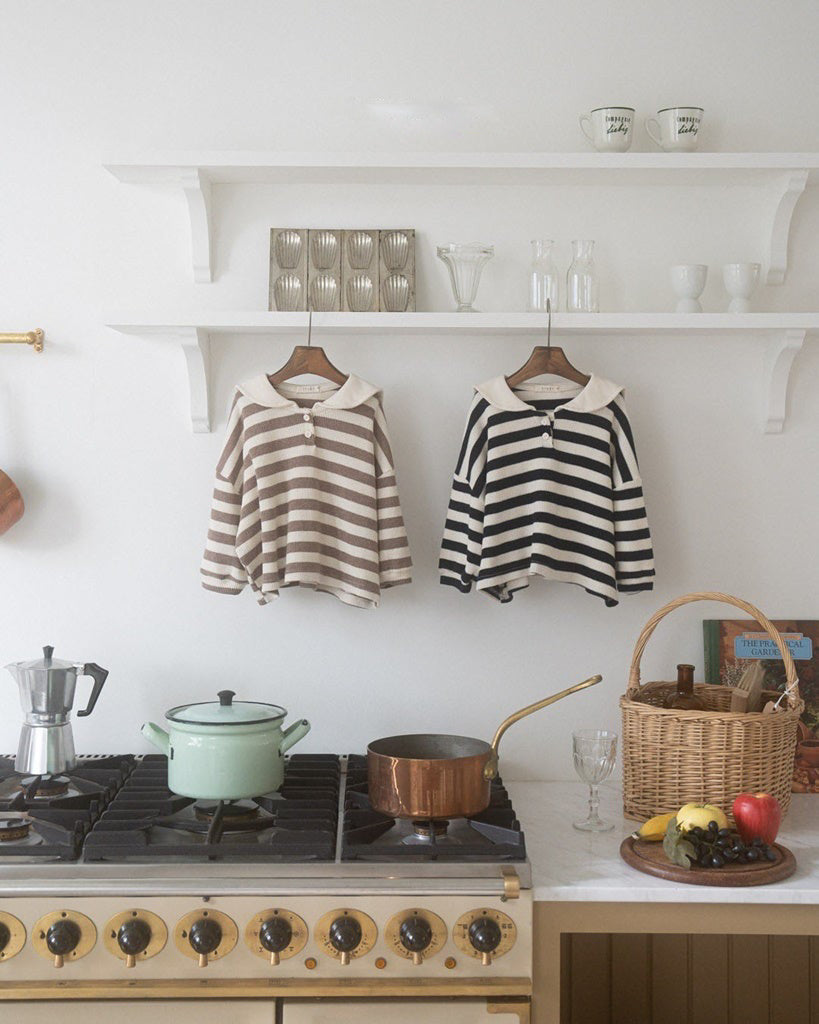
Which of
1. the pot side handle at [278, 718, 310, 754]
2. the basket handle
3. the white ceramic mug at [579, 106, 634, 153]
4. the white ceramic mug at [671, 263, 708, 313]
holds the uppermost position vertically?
the white ceramic mug at [579, 106, 634, 153]

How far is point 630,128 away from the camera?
204 centimetres

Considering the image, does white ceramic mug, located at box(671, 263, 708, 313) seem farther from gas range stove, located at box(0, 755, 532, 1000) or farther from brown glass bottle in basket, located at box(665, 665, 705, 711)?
gas range stove, located at box(0, 755, 532, 1000)

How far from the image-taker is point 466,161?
2.00 meters

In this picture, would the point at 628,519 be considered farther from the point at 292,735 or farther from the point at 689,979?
the point at 689,979

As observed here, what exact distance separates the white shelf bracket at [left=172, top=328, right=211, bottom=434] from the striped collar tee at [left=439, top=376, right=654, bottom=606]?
1.78ft

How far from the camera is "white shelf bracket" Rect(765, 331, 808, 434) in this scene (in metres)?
2.08

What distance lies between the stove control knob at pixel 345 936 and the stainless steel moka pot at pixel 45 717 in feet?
2.15

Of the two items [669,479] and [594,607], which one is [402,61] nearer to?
[669,479]

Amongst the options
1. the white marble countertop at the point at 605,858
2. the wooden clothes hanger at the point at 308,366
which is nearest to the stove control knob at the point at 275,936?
the white marble countertop at the point at 605,858

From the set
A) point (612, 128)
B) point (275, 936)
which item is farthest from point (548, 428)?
point (275, 936)

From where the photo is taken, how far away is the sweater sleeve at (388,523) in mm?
2053

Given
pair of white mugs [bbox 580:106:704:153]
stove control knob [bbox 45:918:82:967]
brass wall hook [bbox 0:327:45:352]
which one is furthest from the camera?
brass wall hook [bbox 0:327:45:352]

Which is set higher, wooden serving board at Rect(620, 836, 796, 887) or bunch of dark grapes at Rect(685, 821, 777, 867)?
bunch of dark grapes at Rect(685, 821, 777, 867)

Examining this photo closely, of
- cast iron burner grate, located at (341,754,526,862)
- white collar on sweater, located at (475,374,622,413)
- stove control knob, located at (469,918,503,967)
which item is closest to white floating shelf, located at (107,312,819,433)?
white collar on sweater, located at (475,374,622,413)
